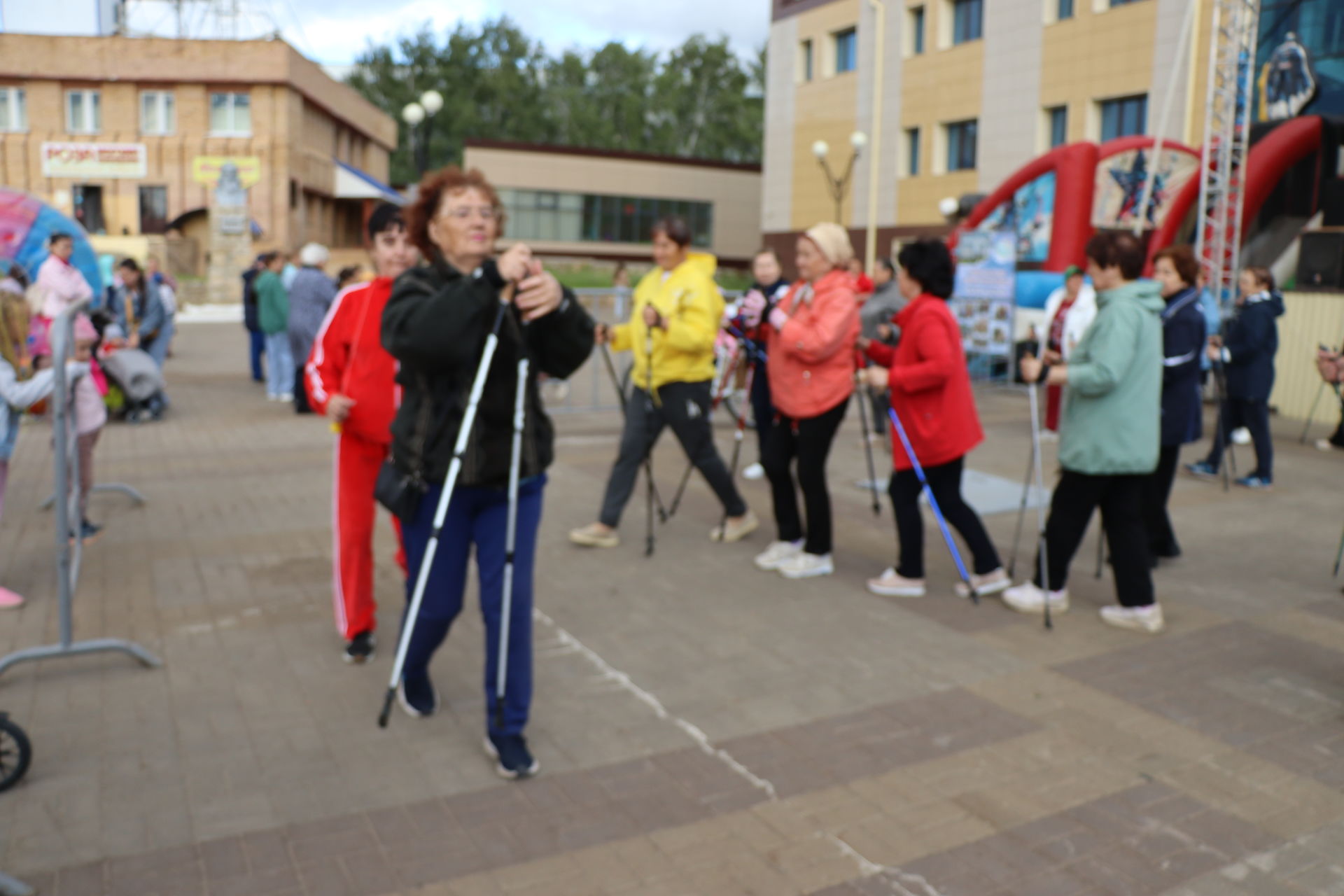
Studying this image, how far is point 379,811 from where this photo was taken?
3.68m

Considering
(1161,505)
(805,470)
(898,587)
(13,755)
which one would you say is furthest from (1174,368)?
(13,755)

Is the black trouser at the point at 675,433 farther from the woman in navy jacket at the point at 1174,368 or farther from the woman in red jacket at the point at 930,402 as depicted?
the woman in navy jacket at the point at 1174,368

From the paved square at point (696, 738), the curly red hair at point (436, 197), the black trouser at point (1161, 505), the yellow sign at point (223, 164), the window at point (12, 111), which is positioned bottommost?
the paved square at point (696, 738)

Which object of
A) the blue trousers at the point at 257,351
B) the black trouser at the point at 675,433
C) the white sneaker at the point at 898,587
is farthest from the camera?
the blue trousers at the point at 257,351

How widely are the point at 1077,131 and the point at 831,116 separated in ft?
31.1

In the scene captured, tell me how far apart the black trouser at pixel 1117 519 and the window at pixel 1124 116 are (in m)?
19.5

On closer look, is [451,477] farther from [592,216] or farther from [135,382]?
[592,216]

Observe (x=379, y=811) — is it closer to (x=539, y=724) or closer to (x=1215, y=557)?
(x=539, y=724)

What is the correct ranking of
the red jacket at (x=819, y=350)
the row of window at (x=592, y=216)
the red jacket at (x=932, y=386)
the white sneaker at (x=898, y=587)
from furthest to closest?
the row of window at (x=592, y=216) < the white sneaker at (x=898, y=587) < the red jacket at (x=819, y=350) < the red jacket at (x=932, y=386)

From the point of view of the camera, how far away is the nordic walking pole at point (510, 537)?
3.70 meters

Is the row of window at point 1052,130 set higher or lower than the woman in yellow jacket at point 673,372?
higher

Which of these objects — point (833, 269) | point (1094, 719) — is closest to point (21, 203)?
point (833, 269)

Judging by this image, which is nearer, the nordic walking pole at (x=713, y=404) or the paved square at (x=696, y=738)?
the paved square at (x=696, y=738)

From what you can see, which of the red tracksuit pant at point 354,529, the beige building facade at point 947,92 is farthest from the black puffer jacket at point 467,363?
the beige building facade at point 947,92
